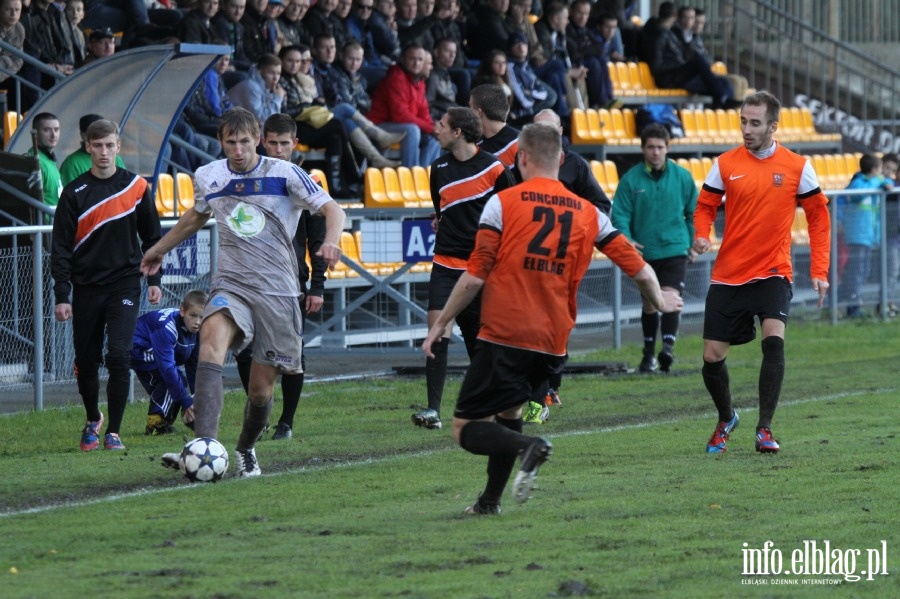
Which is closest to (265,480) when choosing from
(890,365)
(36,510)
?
(36,510)

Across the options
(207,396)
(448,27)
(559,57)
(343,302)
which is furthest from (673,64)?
(207,396)

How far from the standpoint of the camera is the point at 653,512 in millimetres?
7605

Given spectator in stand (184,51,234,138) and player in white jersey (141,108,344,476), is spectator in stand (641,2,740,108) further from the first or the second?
player in white jersey (141,108,344,476)

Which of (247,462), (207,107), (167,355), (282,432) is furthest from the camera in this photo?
(207,107)

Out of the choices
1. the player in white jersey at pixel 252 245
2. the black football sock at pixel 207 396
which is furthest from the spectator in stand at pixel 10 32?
the black football sock at pixel 207 396

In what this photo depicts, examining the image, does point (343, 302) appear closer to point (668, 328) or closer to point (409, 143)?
point (668, 328)

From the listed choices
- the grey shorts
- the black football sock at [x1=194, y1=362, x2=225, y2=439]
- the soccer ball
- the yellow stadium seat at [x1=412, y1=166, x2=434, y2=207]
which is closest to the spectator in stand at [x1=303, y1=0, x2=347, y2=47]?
the yellow stadium seat at [x1=412, y1=166, x2=434, y2=207]

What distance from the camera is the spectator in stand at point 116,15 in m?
18.3

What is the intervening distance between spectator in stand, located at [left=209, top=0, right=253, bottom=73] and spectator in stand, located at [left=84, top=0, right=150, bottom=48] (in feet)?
2.57

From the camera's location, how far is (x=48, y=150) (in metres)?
14.2

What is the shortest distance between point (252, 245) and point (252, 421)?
945 mm

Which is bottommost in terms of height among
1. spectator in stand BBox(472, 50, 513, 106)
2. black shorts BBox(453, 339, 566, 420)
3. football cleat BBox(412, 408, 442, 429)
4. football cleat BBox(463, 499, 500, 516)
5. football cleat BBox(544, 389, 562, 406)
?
football cleat BBox(544, 389, 562, 406)

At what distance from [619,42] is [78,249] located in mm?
16720

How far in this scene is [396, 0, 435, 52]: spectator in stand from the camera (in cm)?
2180
